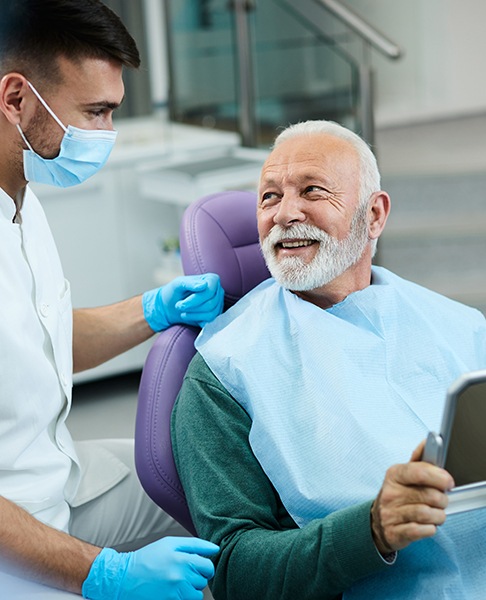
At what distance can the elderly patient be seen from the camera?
142 centimetres

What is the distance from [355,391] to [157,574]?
448mm

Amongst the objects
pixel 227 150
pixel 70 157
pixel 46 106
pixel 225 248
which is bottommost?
pixel 227 150

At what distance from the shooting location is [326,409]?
162cm

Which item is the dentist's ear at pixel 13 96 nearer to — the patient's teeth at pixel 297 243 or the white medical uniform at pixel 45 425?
the white medical uniform at pixel 45 425

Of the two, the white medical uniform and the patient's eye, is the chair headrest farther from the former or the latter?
the white medical uniform

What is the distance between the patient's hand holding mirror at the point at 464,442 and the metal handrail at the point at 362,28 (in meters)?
2.50

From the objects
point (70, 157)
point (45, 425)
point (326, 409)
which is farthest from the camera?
point (70, 157)

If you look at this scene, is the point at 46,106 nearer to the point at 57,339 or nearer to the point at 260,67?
the point at 57,339

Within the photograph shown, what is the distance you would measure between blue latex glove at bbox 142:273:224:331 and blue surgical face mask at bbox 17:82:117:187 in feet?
0.97

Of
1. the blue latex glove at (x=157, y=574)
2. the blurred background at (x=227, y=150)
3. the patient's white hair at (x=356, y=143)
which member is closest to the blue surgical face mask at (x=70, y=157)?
the patient's white hair at (x=356, y=143)

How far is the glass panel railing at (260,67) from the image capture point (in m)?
3.83

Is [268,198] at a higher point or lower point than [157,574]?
higher

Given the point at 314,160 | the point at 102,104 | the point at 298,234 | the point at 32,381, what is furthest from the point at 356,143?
the point at 32,381

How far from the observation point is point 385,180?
13.4ft
